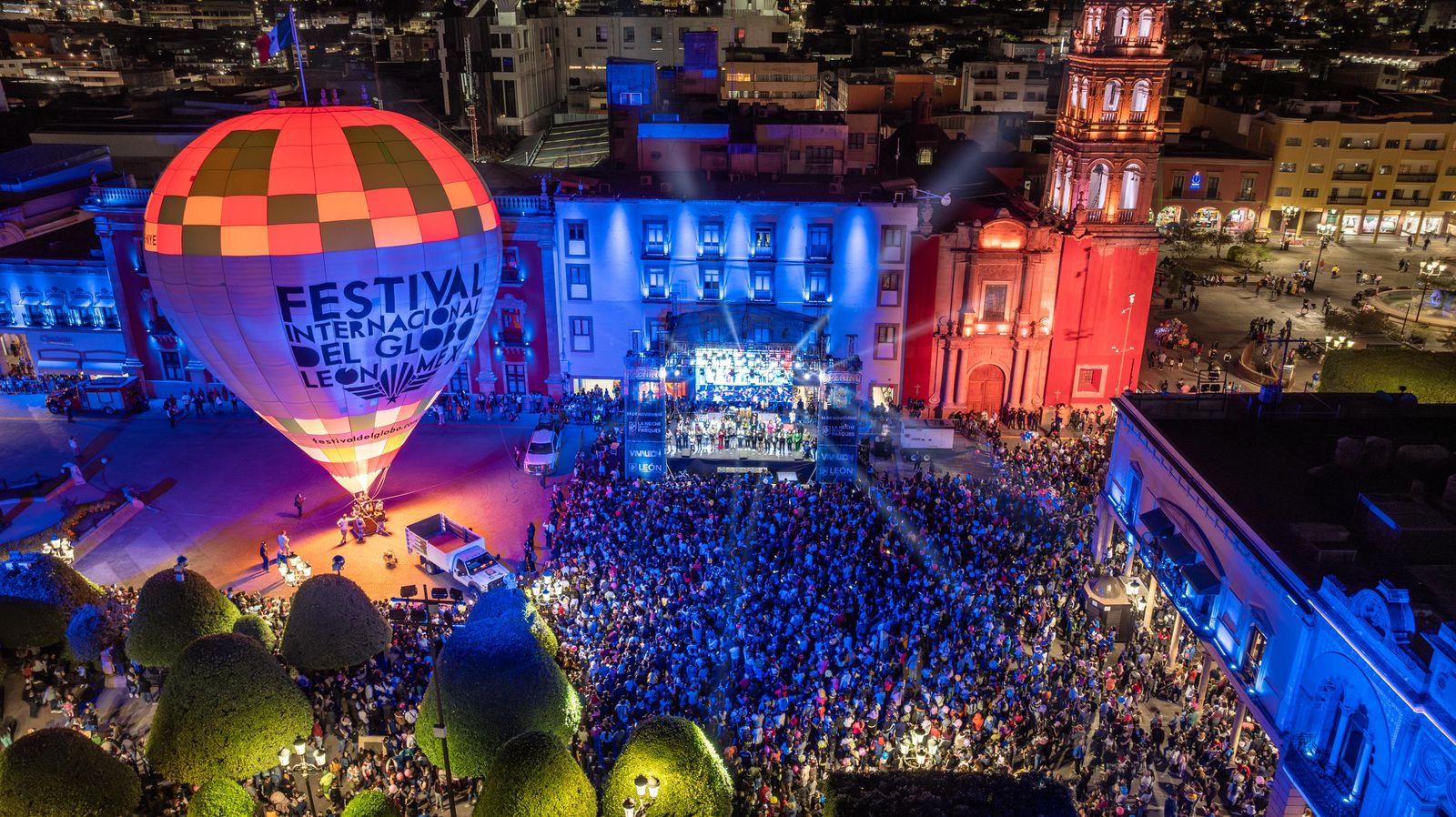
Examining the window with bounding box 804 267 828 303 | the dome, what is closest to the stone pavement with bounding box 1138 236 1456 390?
the window with bounding box 804 267 828 303

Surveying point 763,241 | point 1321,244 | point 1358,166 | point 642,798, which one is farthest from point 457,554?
point 1358,166

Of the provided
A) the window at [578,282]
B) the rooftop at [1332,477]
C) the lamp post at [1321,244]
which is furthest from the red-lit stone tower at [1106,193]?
the lamp post at [1321,244]

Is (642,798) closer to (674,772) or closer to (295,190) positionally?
(674,772)

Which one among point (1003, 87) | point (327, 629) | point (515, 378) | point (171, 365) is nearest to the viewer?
point (327, 629)

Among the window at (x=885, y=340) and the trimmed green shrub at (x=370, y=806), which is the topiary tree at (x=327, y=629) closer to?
the trimmed green shrub at (x=370, y=806)

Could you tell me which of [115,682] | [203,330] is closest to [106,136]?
[203,330]

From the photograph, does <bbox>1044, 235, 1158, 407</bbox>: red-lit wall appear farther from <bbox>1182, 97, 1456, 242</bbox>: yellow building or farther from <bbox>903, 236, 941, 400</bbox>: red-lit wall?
<bbox>1182, 97, 1456, 242</bbox>: yellow building
